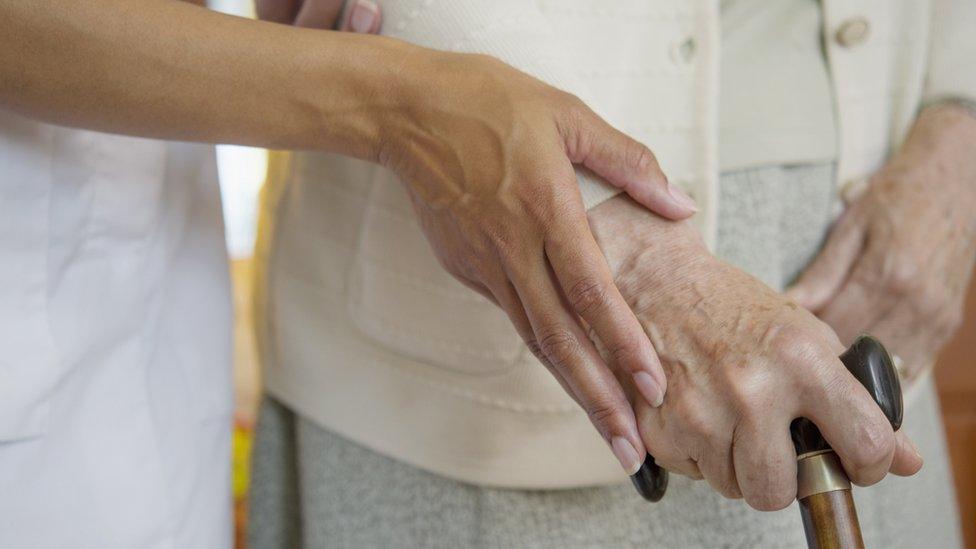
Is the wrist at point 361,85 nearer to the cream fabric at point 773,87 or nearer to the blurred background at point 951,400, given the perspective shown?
the cream fabric at point 773,87

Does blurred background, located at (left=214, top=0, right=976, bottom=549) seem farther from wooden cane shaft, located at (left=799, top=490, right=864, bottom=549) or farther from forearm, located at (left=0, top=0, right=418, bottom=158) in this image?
wooden cane shaft, located at (left=799, top=490, right=864, bottom=549)

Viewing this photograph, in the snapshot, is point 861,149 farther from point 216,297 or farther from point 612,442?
point 216,297

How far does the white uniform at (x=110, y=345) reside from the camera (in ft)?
1.60

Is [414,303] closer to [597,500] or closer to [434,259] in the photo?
[434,259]

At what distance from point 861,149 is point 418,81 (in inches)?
15.5

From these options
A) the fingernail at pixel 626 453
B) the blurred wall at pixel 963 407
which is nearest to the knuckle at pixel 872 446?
the fingernail at pixel 626 453

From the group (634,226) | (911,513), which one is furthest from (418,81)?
(911,513)

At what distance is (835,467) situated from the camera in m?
0.44

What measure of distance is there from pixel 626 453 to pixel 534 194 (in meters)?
0.14

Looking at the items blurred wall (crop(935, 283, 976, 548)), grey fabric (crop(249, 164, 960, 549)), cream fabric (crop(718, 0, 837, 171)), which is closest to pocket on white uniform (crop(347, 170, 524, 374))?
grey fabric (crop(249, 164, 960, 549))

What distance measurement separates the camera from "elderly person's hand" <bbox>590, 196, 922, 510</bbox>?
430 mm

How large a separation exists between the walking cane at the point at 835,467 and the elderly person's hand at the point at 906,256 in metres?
0.23

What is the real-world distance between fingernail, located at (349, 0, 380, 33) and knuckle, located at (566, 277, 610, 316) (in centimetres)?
22

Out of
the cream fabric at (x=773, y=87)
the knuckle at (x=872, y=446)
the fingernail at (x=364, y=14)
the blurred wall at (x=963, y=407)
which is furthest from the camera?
the blurred wall at (x=963, y=407)
